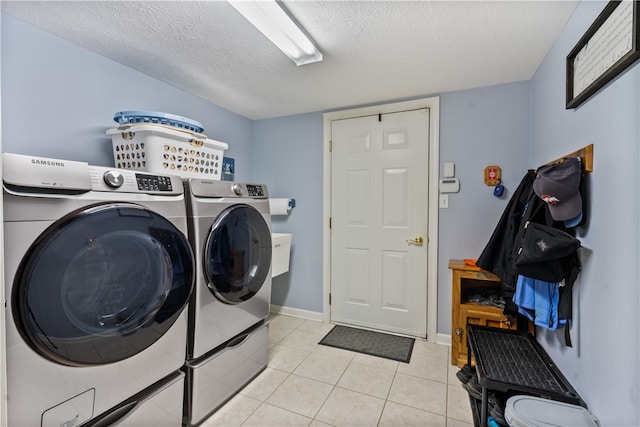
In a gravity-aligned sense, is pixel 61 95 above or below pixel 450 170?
above

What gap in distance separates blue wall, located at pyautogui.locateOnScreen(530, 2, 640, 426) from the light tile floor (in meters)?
0.72

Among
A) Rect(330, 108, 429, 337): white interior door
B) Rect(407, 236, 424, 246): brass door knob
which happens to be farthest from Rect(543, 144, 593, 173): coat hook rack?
Rect(407, 236, 424, 246): brass door knob

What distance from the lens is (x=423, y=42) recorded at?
1.67m

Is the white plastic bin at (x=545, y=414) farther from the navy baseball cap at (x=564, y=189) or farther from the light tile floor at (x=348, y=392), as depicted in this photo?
the navy baseball cap at (x=564, y=189)

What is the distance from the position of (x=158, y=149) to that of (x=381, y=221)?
6.14ft

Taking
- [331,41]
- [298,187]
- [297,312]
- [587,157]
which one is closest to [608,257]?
[587,157]

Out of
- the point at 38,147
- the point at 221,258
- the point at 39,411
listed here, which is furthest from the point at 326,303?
the point at 38,147

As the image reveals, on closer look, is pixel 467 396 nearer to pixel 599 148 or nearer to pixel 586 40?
pixel 599 148

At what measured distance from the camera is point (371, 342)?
2492 millimetres

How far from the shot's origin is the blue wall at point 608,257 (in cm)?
94

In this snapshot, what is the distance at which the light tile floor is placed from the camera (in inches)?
63.1

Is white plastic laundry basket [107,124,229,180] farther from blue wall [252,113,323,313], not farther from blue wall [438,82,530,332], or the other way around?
blue wall [438,82,530,332]

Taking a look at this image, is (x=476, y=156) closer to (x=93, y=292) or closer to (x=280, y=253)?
(x=280, y=253)

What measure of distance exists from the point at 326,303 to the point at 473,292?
1.34m
